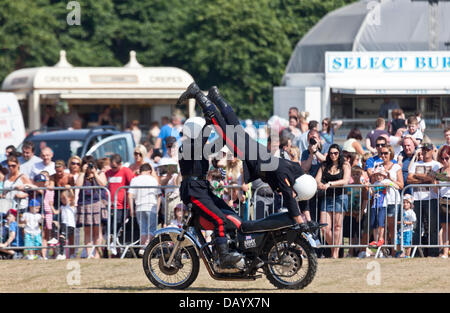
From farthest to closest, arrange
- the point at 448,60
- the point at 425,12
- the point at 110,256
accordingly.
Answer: the point at 425,12 → the point at 448,60 → the point at 110,256

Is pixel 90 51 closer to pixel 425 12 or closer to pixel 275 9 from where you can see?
pixel 275 9

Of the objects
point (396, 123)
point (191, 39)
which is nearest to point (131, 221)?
point (396, 123)

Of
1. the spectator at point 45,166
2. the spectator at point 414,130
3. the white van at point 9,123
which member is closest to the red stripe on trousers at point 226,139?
the spectator at point 414,130

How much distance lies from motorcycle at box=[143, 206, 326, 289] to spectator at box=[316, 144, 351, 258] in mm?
3231

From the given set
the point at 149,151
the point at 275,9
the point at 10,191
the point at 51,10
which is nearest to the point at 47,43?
the point at 51,10

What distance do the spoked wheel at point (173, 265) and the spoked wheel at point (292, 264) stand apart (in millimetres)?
799

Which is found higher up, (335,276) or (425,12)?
(425,12)

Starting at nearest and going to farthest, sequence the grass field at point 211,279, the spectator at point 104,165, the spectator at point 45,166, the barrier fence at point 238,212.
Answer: the grass field at point 211,279 < the barrier fence at point 238,212 < the spectator at point 104,165 < the spectator at point 45,166

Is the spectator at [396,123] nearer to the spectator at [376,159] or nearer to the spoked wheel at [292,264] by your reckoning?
the spectator at [376,159]

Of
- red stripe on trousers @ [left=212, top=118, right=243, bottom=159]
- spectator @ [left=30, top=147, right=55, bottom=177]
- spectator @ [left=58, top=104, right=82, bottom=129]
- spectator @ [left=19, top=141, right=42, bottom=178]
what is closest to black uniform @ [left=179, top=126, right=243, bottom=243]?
red stripe on trousers @ [left=212, top=118, right=243, bottom=159]

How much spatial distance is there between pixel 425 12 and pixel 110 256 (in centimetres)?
1854

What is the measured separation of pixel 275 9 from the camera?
50.6m

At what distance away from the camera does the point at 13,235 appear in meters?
15.3

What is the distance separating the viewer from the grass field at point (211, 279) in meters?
11.4
